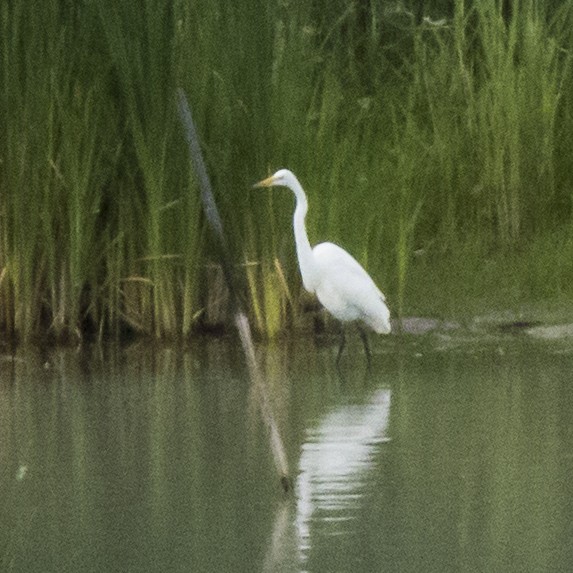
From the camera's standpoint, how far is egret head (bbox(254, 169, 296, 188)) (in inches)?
340

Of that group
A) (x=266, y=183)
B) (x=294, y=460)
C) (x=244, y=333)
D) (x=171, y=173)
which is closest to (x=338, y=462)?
(x=294, y=460)

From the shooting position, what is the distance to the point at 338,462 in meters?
6.13

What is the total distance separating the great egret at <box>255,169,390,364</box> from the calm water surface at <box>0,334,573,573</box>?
0.19m

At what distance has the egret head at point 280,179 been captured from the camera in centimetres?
862

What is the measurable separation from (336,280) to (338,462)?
106 inches

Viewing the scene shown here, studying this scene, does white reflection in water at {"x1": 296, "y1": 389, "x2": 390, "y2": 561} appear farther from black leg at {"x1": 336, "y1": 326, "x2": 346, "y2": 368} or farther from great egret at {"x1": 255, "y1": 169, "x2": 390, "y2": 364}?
great egret at {"x1": 255, "y1": 169, "x2": 390, "y2": 364}

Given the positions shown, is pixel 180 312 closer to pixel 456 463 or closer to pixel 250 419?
pixel 250 419

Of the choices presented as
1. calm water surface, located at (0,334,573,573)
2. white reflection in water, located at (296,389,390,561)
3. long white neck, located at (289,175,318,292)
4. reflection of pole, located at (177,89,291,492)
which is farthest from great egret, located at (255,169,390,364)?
reflection of pole, located at (177,89,291,492)

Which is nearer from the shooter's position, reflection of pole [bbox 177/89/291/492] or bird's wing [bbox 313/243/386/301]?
reflection of pole [bbox 177/89/291/492]

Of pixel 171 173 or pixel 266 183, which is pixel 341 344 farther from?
pixel 171 173

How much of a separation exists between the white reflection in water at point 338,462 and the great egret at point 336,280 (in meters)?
1.26

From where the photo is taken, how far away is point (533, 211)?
1062 centimetres

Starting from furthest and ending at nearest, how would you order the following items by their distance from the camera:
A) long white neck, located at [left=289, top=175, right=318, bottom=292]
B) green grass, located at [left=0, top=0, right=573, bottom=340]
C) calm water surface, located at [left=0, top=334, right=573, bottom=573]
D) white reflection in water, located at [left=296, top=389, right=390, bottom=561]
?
long white neck, located at [left=289, top=175, right=318, bottom=292], green grass, located at [left=0, top=0, right=573, bottom=340], white reflection in water, located at [left=296, top=389, right=390, bottom=561], calm water surface, located at [left=0, top=334, right=573, bottom=573]

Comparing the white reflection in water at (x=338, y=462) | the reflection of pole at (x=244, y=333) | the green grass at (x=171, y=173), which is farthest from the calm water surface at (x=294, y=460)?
the green grass at (x=171, y=173)
